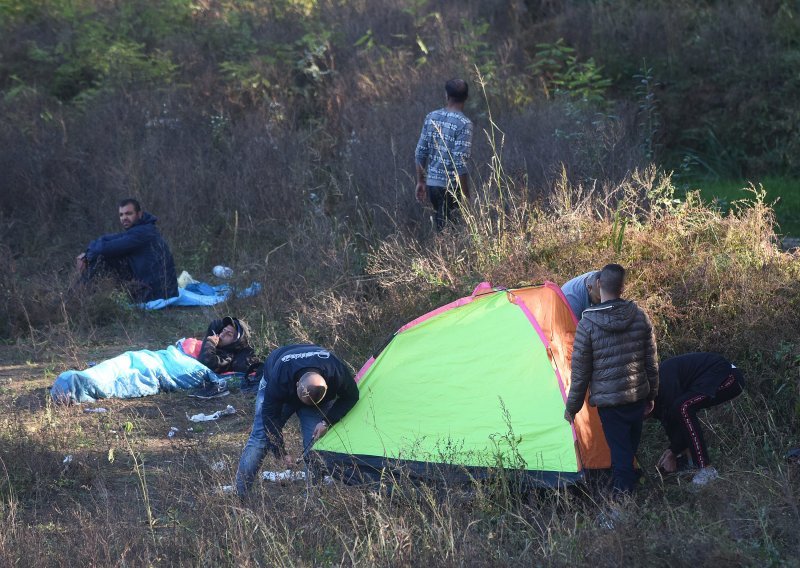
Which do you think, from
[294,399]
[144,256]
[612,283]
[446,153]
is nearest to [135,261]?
[144,256]

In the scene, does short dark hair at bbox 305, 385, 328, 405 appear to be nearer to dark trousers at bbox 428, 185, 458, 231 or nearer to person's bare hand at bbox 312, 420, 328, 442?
person's bare hand at bbox 312, 420, 328, 442

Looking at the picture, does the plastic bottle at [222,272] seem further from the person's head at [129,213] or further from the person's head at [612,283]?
the person's head at [612,283]

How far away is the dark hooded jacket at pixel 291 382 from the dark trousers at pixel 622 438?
153 cm

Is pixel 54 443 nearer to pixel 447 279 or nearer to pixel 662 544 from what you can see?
pixel 447 279

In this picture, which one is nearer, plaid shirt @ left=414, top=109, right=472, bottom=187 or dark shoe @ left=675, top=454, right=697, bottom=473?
dark shoe @ left=675, top=454, right=697, bottom=473

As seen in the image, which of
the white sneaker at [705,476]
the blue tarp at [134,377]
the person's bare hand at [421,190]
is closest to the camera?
the white sneaker at [705,476]

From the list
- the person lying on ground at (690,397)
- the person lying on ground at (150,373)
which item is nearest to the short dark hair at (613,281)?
the person lying on ground at (690,397)

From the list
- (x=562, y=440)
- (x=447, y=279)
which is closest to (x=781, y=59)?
(x=447, y=279)

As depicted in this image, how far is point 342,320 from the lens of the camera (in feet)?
27.0

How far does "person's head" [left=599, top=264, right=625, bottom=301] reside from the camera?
5566 millimetres

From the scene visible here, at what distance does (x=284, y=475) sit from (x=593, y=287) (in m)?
2.22

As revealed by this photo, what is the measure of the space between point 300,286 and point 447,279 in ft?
6.48

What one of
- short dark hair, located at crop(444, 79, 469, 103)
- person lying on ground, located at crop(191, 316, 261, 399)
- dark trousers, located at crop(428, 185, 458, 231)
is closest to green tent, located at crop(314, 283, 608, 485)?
person lying on ground, located at crop(191, 316, 261, 399)

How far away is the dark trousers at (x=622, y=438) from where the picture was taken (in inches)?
217
